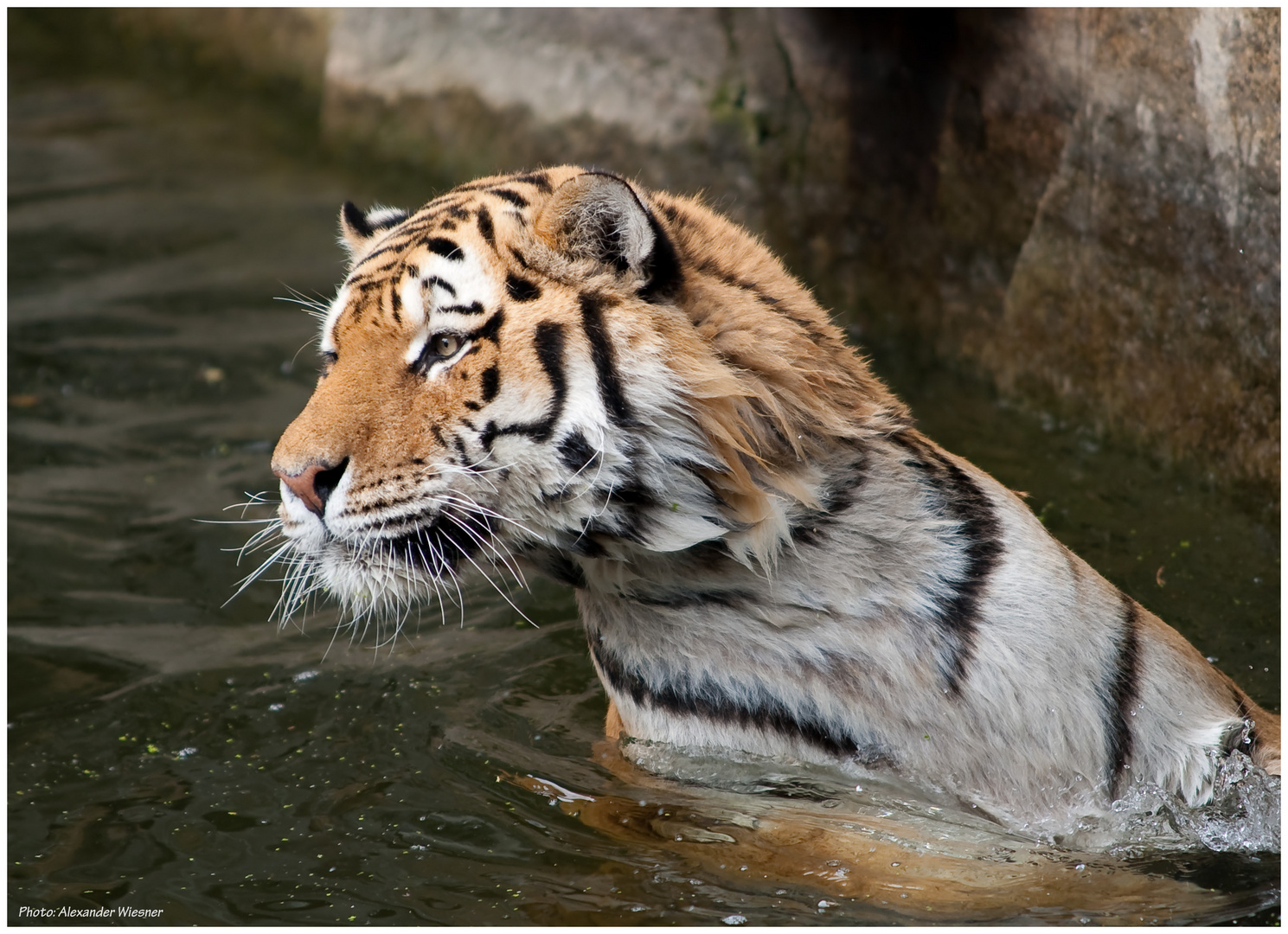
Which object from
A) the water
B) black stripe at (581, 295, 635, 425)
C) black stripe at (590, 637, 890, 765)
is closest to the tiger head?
black stripe at (581, 295, 635, 425)

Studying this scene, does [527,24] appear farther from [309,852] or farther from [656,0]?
[309,852]

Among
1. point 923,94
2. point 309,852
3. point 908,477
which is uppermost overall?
point 923,94

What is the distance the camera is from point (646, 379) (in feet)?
6.90

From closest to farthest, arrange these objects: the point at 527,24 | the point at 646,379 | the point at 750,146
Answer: the point at 646,379 → the point at 750,146 → the point at 527,24

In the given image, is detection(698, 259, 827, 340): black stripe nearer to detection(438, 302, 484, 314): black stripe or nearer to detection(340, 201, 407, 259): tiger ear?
detection(438, 302, 484, 314): black stripe

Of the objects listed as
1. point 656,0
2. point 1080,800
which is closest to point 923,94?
point 656,0

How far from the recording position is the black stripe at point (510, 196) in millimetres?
2340

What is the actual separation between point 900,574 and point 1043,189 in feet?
7.74

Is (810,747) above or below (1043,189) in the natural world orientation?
below

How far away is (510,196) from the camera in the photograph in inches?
93.4

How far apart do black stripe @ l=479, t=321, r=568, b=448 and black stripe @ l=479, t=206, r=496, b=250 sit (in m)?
0.20

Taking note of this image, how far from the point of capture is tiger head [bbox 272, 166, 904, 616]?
2.13 meters

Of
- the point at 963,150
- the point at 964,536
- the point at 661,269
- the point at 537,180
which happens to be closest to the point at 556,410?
the point at 661,269

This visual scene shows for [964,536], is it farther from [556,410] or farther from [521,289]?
[521,289]
